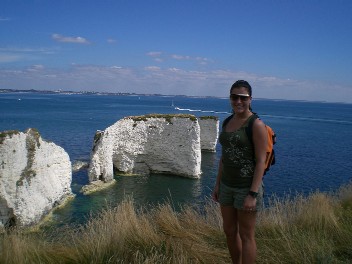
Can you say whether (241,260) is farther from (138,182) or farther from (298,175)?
(298,175)

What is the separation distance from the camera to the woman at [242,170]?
371 cm

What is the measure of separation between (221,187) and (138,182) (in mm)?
20134

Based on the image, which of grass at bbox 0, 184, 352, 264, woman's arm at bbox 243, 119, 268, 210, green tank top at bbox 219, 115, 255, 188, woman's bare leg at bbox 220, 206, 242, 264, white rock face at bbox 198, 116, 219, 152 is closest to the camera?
woman's arm at bbox 243, 119, 268, 210

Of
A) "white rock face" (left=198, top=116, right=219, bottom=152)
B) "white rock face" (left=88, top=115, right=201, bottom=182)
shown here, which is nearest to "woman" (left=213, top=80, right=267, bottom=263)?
"white rock face" (left=88, top=115, right=201, bottom=182)

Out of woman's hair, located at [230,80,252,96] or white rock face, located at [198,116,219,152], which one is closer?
woman's hair, located at [230,80,252,96]

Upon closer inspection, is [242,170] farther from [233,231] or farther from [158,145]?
[158,145]

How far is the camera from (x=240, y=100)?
3.90 m

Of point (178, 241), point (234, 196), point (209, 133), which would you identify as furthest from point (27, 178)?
point (209, 133)

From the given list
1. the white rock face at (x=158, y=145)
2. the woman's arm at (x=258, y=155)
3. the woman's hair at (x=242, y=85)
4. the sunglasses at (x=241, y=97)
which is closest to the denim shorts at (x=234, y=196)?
the woman's arm at (x=258, y=155)

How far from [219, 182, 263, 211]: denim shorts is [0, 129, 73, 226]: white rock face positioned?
12.5 m

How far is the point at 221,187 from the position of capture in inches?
165

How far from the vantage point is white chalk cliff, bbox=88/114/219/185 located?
25.6 m

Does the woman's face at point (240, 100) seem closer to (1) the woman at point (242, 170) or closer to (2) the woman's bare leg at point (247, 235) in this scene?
(1) the woman at point (242, 170)

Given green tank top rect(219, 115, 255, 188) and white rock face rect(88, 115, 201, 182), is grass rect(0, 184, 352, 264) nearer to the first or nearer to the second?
green tank top rect(219, 115, 255, 188)
